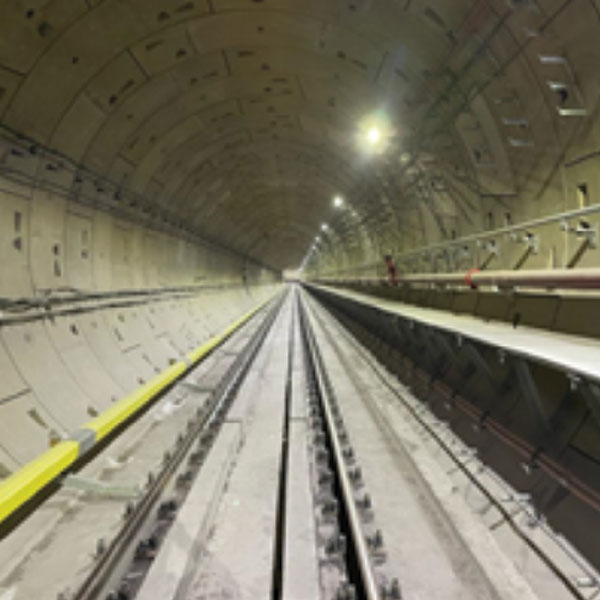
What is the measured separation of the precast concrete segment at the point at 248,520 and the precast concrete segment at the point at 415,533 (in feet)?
3.05

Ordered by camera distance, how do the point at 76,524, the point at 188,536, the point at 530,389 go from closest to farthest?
1. the point at 188,536
2. the point at 76,524
3. the point at 530,389

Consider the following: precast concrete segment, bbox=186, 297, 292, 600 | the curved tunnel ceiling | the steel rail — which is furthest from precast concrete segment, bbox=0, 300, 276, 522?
the curved tunnel ceiling

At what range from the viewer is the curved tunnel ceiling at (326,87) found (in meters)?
3.89

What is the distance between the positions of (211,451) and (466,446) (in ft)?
9.74

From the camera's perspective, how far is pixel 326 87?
722cm

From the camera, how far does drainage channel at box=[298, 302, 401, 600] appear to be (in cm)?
251

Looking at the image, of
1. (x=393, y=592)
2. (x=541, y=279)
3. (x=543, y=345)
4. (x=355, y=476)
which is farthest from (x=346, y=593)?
(x=541, y=279)

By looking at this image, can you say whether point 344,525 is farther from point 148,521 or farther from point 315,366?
point 315,366

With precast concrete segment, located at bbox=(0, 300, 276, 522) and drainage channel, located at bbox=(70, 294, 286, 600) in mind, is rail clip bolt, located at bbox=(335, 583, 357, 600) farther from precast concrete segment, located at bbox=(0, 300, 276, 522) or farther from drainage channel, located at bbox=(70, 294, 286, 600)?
precast concrete segment, located at bbox=(0, 300, 276, 522)

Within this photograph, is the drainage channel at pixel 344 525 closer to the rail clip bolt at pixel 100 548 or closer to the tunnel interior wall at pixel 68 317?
the rail clip bolt at pixel 100 548

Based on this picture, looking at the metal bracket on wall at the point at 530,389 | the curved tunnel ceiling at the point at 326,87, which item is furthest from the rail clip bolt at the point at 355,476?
the curved tunnel ceiling at the point at 326,87

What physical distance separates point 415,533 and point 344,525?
57 cm

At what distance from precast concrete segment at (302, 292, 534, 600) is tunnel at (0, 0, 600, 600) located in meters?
0.02

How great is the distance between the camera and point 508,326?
4.88 m
